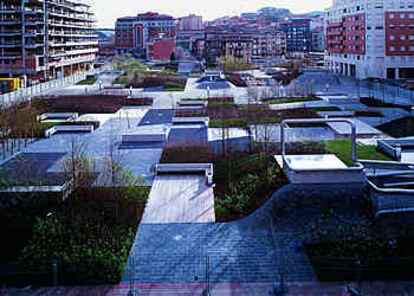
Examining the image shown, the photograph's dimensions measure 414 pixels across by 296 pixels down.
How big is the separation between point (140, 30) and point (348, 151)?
341 ft

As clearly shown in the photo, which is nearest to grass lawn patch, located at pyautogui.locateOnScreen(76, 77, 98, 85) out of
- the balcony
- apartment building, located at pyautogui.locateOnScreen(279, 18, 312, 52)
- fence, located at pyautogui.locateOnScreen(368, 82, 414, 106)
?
the balcony

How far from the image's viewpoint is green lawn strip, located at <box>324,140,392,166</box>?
17.7 m

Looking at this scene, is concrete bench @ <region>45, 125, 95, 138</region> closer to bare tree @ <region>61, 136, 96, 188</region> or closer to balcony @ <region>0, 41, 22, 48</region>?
bare tree @ <region>61, 136, 96, 188</region>

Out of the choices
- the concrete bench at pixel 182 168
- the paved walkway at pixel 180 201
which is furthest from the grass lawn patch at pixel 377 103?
the paved walkway at pixel 180 201

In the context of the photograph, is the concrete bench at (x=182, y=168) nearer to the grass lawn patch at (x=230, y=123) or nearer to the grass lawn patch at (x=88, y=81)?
the grass lawn patch at (x=230, y=123)

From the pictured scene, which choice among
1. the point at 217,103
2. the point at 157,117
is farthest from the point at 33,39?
the point at 157,117

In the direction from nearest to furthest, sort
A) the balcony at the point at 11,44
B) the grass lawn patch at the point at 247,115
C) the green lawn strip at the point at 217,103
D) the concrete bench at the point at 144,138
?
the concrete bench at the point at 144,138 < the grass lawn patch at the point at 247,115 < the green lawn strip at the point at 217,103 < the balcony at the point at 11,44

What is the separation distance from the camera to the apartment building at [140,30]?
382 feet

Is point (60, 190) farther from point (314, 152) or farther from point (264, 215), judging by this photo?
point (314, 152)

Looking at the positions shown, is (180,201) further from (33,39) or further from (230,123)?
(33,39)

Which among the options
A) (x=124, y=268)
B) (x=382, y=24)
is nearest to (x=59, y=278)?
(x=124, y=268)

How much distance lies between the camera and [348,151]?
61.1 feet

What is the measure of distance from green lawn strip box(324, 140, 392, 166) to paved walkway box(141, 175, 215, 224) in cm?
472

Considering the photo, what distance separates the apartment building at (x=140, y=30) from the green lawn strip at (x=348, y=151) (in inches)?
3753
